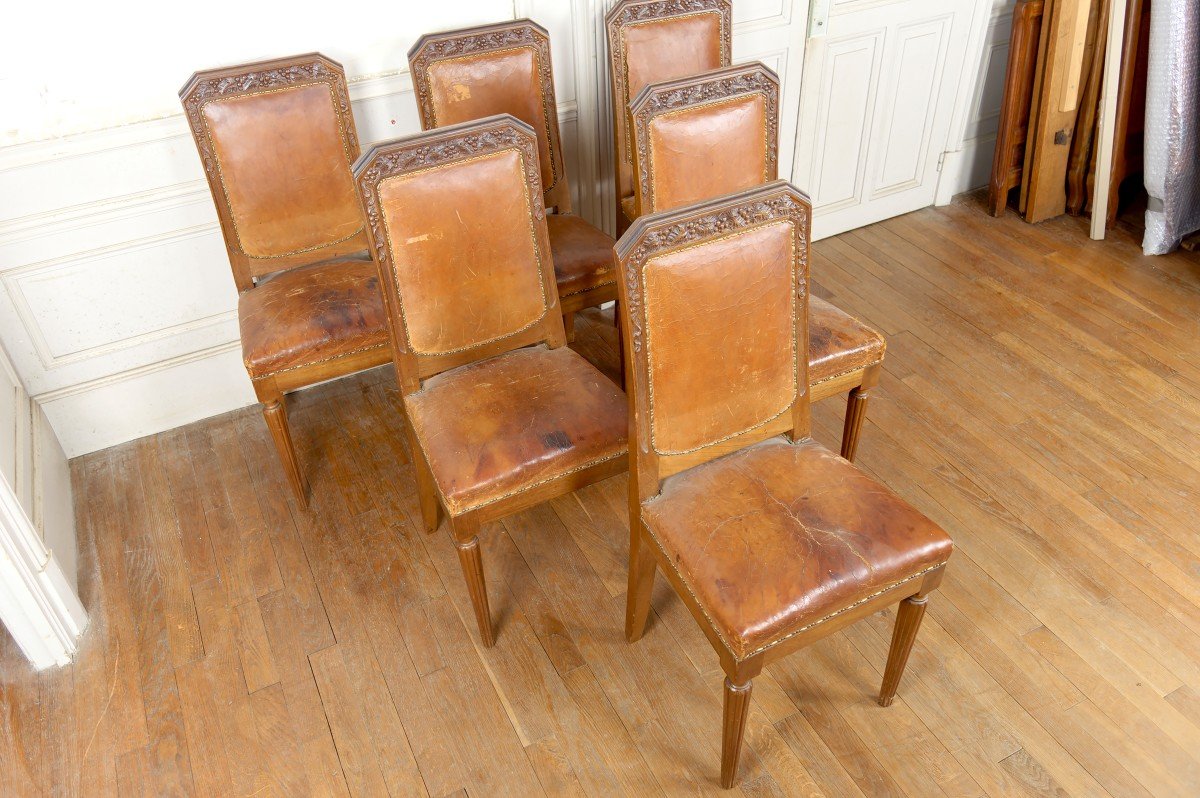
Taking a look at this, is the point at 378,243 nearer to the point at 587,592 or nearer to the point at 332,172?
the point at 332,172

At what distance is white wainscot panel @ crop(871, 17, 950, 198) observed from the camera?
3281 mm

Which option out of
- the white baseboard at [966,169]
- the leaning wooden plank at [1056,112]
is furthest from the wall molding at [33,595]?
the leaning wooden plank at [1056,112]

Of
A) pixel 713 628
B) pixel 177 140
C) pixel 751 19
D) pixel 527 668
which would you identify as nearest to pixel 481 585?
pixel 527 668

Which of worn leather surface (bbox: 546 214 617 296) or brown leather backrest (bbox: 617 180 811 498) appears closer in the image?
brown leather backrest (bbox: 617 180 811 498)

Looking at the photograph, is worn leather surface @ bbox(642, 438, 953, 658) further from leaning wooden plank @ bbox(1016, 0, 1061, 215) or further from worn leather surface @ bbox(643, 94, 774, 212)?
leaning wooden plank @ bbox(1016, 0, 1061, 215)

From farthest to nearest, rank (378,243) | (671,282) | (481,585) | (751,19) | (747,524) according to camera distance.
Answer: (751,19)
(481,585)
(378,243)
(747,524)
(671,282)

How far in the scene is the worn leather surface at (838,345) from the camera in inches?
80.7

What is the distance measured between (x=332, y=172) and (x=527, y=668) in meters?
1.37

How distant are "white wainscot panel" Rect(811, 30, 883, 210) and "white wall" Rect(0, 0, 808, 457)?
927 millimetres

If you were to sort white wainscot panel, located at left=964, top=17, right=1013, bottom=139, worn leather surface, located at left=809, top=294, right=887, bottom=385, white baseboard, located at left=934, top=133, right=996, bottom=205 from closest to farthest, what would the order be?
1. worn leather surface, located at left=809, top=294, right=887, bottom=385
2. white wainscot panel, located at left=964, top=17, right=1013, bottom=139
3. white baseboard, located at left=934, top=133, right=996, bottom=205

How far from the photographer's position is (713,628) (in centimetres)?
154


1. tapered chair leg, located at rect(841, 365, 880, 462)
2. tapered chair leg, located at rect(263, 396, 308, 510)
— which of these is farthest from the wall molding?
tapered chair leg, located at rect(841, 365, 880, 462)

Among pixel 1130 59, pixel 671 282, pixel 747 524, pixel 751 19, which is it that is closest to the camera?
pixel 671 282

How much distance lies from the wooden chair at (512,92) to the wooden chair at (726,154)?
308 mm
